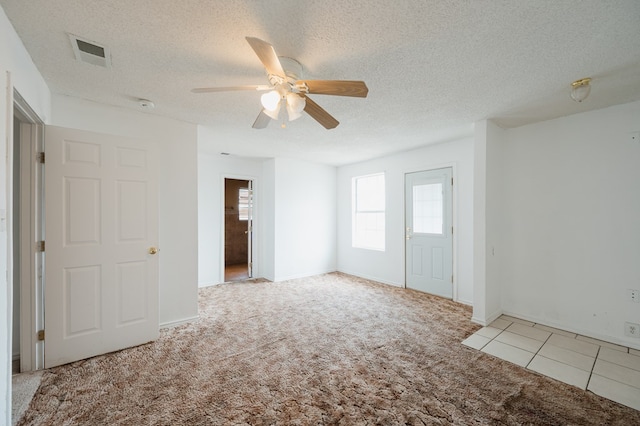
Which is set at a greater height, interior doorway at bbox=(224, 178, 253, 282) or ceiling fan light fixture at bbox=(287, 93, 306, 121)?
ceiling fan light fixture at bbox=(287, 93, 306, 121)

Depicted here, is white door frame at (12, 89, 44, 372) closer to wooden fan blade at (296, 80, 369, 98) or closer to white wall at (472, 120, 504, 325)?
wooden fan blade at (296, 80, 369, 98)

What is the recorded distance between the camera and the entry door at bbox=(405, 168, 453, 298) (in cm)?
409

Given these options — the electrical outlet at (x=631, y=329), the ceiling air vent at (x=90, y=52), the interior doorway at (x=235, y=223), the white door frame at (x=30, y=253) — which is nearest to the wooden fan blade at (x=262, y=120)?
the ceiling air vent at (x=90, y=52)

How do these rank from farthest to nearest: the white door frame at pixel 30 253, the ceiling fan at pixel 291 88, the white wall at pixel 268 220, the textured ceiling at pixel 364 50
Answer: the white wall at pixel 268 220 < the white door frame at pixel 30 253 < the ceiling fan at pixel 291 88 < the textured ceiling at pixel 364 50

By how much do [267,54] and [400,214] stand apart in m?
3.84

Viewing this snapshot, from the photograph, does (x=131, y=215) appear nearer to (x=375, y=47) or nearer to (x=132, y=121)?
(x=132, y=121)

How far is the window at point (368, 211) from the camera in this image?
5.26 meters

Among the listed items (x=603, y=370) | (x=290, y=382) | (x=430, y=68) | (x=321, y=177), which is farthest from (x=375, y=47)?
(x=321, y=177)

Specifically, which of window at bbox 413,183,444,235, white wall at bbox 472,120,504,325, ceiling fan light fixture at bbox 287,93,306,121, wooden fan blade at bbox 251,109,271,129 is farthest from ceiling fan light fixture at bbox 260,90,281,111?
window at bbox 413,183,444,235

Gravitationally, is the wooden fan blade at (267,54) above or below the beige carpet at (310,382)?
above

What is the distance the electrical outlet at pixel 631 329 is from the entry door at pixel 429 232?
5.78 ft

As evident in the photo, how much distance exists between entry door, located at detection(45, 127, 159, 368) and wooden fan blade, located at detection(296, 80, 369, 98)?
195 centimetres

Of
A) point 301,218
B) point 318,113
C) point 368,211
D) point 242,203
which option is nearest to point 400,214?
point 368,211

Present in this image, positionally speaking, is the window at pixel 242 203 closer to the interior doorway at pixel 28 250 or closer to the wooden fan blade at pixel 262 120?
the interior doorway at pixel 28 250
